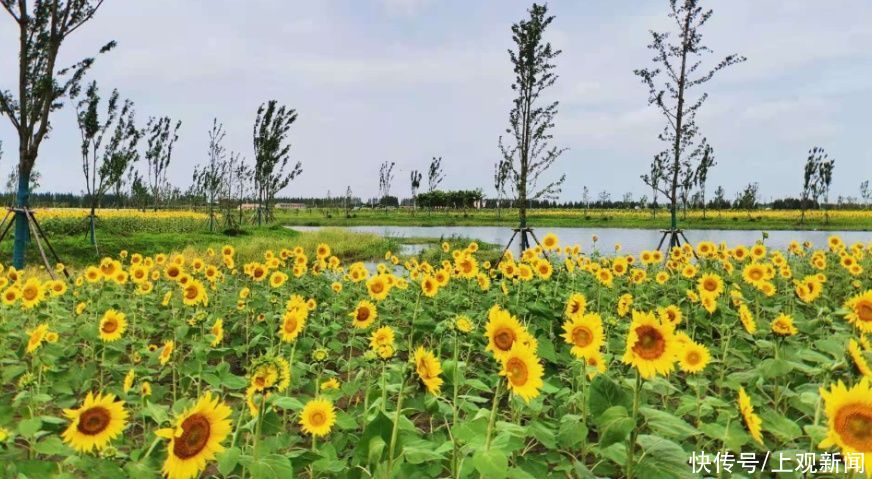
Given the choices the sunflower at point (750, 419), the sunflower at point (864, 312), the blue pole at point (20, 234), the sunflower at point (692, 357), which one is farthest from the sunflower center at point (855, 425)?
the blue pole at point (20, 234)

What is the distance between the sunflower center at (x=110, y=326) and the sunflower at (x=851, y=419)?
110 inches

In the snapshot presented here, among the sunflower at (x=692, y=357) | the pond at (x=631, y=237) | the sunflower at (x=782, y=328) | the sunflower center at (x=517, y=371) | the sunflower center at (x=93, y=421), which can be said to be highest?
the sunflower at (x=782, y=328)

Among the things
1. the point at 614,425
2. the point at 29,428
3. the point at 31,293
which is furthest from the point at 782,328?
the point at 31,293

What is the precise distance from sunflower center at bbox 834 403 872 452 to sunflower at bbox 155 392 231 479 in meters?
1.50

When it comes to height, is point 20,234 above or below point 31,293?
above

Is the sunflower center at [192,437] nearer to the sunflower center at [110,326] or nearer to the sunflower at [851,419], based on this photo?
the sunflower at [851,419]

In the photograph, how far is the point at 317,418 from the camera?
1.95 m

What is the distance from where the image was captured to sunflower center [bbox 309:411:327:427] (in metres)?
A: 1.94

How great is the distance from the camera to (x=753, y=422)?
1.67 metres

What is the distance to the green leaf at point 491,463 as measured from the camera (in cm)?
145

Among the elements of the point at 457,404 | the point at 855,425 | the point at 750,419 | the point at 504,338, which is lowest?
the point at 457,404

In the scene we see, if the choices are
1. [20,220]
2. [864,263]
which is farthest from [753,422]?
[20,220]

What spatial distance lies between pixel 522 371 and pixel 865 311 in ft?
5.33

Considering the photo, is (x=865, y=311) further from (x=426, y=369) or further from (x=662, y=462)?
(x=426, y=369)
